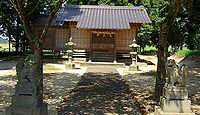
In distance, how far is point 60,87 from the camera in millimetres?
14375

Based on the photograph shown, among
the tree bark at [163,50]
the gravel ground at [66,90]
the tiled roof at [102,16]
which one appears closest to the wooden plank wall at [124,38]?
the tiled roof at [102,16]

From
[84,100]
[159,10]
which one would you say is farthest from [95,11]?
[84,100]

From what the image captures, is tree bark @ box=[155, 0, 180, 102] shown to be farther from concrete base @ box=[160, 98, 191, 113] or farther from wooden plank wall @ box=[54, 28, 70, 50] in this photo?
wooden plank wall @ box=[54, 28, 70, 50]

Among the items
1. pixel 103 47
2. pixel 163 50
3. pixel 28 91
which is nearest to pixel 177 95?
pixel 163 50

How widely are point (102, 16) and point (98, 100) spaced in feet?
56.8

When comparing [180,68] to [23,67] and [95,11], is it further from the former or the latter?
[95,11]

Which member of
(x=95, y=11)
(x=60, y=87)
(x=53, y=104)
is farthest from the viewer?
(x=95, y=11)

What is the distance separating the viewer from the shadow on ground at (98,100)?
9796 millimetres

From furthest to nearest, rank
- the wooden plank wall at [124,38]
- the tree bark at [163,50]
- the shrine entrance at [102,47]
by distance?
1. the wooden plank wall at [124,38]
2. the shrine entrance at [102,47]
3. the tree bark at [163,50]

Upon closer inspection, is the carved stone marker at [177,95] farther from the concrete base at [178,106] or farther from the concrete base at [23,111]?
the concrete base at [23,111]

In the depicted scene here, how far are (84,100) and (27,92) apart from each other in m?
3.66

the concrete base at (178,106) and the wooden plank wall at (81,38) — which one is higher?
the wooden plank wall at (81,38)

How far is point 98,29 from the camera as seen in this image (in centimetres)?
2639

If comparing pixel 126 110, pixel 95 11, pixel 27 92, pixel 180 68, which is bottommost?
pixel 126 110
